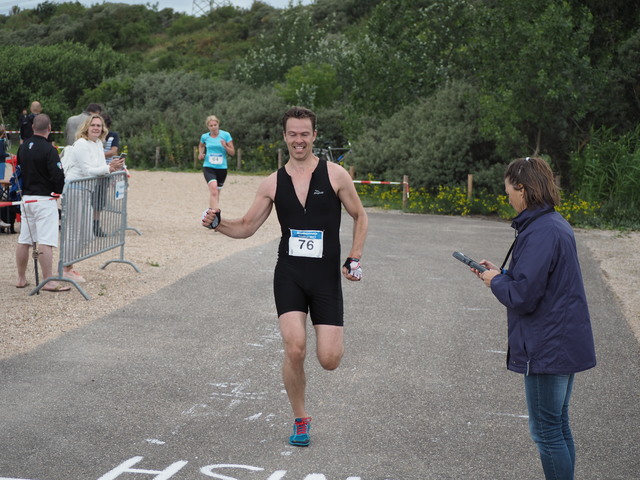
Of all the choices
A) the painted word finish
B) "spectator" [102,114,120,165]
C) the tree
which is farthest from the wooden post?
the painted word finish

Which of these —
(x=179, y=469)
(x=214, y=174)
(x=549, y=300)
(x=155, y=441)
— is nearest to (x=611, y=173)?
(x=214, y=174)

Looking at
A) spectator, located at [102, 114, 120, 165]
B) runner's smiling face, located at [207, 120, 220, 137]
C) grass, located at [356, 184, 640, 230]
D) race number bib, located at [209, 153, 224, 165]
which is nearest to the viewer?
spectator, located at [102, 114, 120, 165]

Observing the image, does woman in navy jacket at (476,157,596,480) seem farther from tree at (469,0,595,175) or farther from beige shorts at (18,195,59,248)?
tree at (469,0,595,175)

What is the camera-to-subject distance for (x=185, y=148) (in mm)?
33875

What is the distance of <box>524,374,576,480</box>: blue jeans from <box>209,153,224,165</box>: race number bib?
11.4 meters

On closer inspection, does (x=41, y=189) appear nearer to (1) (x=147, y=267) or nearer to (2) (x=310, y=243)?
(1) (x=147, y=267)

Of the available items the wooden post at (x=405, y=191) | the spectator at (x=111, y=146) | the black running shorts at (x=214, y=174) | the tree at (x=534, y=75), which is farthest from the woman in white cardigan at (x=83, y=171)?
the tree at (x=534, y=75)

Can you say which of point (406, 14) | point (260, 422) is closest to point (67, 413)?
point (260, 422)

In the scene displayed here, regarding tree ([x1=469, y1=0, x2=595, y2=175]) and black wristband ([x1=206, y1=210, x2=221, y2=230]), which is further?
tree ([x1=469, y1=0, x2=595, y2=175])

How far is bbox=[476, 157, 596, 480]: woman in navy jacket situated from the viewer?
3.89m

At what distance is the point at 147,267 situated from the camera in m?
11.4

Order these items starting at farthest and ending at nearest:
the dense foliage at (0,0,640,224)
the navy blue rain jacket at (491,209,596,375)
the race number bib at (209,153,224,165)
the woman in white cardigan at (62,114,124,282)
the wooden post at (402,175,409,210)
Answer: the wooden post at (402,175,409,210)
the dense foliage at (0,0,640,224)
the race number bib at (209,153,224,165)
the woman in white cardigan at (62,114,124,282)
the navy blue rain jacket at (491,209,596,375)

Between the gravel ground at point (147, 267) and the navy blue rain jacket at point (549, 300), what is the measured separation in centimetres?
478

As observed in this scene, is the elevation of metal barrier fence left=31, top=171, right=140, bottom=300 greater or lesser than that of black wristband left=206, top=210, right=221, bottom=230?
lesser
